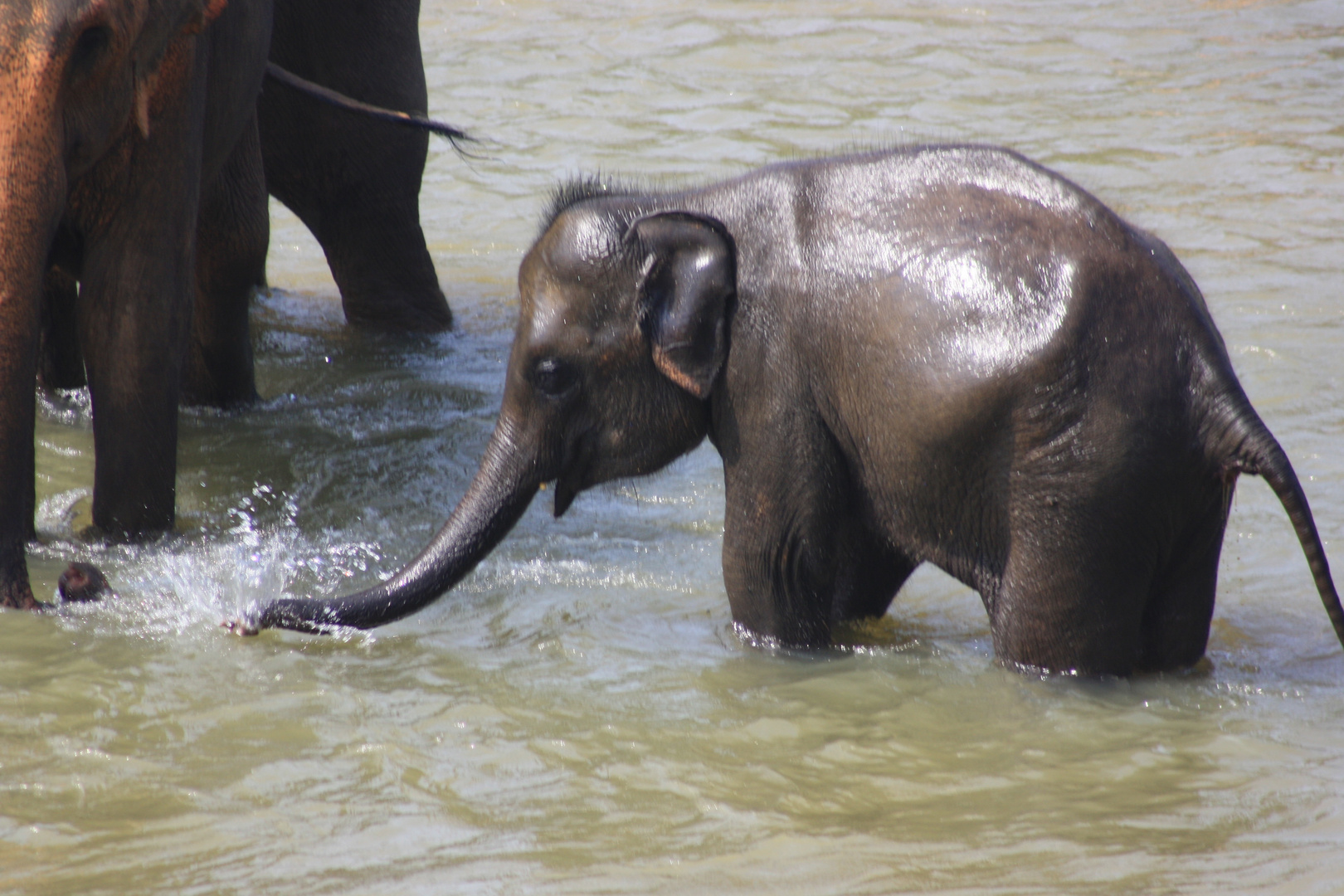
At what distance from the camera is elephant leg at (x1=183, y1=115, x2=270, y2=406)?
5.23 metres

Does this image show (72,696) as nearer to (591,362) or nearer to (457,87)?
(591,362)

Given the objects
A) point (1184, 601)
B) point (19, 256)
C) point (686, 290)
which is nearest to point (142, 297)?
point (19, 256)

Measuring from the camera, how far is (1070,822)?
→ 111 inches

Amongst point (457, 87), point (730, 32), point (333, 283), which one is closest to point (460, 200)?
point (333, 283)

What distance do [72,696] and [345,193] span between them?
343 centimetres

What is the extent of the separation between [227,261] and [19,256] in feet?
5.71

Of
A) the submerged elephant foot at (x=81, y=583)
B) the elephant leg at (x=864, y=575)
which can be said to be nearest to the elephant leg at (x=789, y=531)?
the elephant leg at (x=864, y=575)

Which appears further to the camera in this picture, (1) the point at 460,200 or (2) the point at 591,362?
(1) the point at 460,200

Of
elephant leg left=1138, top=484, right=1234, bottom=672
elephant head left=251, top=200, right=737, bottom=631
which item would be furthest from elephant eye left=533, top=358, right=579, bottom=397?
elephant leg left=1138, top=484, right=1234, bottom=672

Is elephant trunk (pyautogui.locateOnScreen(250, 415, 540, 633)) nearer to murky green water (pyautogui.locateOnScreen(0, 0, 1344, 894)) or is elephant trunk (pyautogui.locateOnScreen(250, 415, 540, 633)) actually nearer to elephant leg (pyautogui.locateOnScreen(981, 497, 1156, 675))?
murky green water (pyautogui.locateOnScreen(0, 0, 1344, 894))

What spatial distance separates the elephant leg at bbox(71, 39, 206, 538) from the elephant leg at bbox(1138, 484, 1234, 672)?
2442 millimetres

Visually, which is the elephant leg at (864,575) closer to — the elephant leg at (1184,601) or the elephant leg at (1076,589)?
the elephant leg at (1076,589)

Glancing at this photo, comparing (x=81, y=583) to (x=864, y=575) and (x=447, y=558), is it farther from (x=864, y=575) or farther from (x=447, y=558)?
(x=864, y=575)

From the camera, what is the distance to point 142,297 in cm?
413
